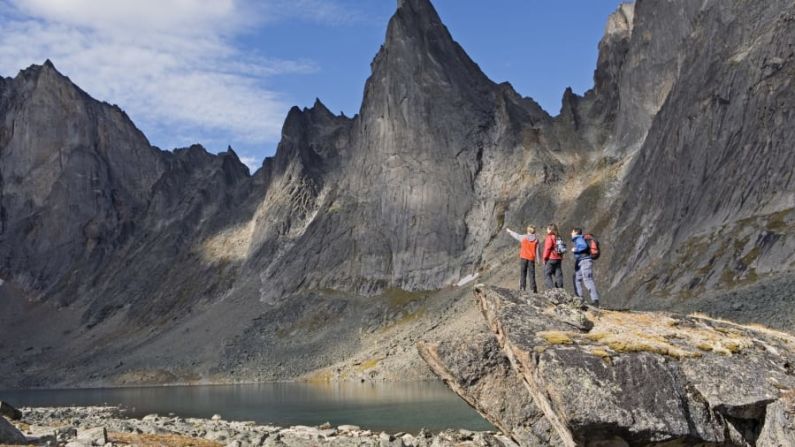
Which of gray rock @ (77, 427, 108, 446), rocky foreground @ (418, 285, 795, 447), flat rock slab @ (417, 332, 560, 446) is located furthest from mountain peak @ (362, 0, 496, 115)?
rocky foreground @ (418, 285, 795, 447)

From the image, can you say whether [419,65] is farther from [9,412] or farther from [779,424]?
[779,424]

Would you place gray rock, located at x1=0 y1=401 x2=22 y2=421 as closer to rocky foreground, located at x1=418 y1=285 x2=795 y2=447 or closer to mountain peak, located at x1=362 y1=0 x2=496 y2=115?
rocky foreground, located at x1=418 y1=285 x2=795 y2=447

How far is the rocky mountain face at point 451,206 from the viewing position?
8362 centimetres

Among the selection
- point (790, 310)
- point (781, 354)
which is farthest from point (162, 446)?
point (790, 310)

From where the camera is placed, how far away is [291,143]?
182m

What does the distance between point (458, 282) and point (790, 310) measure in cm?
7539

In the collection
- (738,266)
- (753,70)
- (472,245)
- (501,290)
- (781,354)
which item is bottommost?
(781,354)

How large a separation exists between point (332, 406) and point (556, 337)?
47204mm

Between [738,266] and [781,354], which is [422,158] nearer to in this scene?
[738,266]

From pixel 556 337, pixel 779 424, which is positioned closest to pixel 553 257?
pixel 556 337

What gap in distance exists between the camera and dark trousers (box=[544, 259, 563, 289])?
84.4 feet

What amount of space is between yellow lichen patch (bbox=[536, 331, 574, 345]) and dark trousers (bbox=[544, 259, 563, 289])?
5170 mm

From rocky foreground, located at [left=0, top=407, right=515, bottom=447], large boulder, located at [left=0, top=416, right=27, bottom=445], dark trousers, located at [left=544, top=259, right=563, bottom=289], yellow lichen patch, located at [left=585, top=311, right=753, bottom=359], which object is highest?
dark trousers, located at [left=544, top=259, right=563, bottom=289]

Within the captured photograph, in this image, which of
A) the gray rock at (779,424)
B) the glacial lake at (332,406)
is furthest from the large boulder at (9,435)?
the glacial lake at (332,406)
